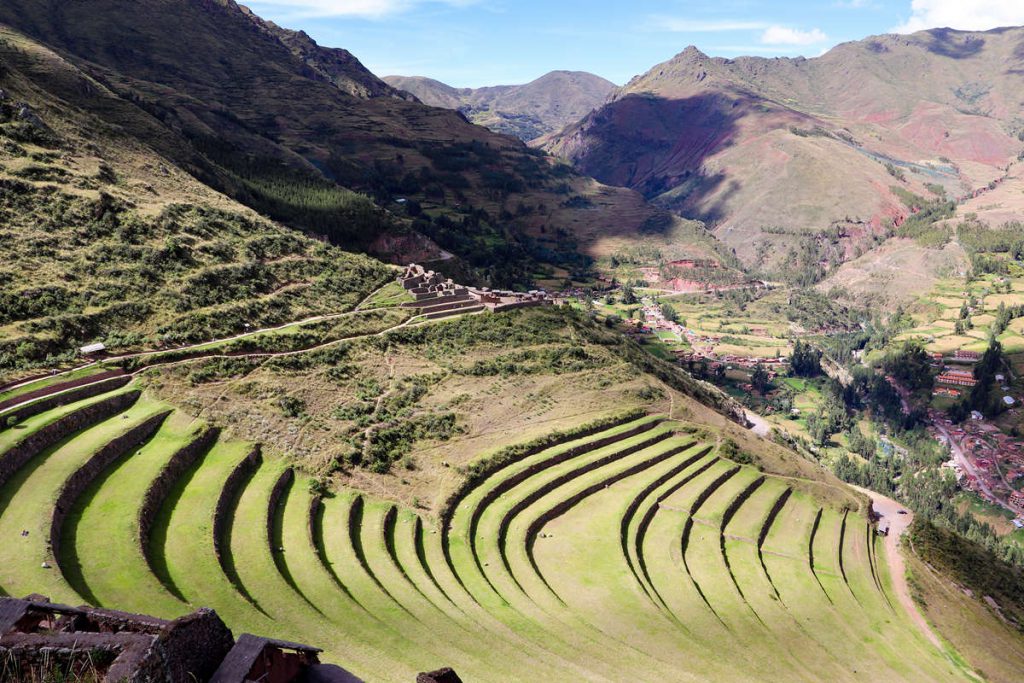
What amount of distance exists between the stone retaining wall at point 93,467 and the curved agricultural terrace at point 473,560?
0.12m

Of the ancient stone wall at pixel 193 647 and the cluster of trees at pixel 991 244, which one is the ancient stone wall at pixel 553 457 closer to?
the ancient stone wall at pixel 193 647

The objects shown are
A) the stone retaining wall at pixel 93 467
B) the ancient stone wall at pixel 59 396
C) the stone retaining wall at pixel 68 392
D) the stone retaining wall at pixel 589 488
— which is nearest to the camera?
the stone retaining wall at pixel 93 467

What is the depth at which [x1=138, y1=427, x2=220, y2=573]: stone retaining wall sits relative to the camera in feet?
97.5

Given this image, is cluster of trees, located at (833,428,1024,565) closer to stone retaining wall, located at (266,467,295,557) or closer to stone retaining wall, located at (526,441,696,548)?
stone retaining wall, located at (526,441,696,548)

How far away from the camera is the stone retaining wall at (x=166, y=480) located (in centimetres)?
2970

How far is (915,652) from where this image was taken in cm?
4288

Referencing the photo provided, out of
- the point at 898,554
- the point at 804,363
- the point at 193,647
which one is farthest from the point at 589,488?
the point at 804,363

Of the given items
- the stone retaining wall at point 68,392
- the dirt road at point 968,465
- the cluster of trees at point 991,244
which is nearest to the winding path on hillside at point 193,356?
the stone retaining wall at point 68,392

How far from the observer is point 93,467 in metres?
33.5

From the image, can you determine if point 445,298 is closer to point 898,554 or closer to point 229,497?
point 229,497

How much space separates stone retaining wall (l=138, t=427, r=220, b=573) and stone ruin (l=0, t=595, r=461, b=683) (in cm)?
1195

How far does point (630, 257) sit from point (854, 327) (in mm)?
65711

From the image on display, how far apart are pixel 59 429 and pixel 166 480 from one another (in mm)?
7275

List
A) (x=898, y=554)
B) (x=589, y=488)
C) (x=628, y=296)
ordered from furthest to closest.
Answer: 1. (x=628, y=296)
2. (x=898, y=554)
3. (x=589, y=488)
